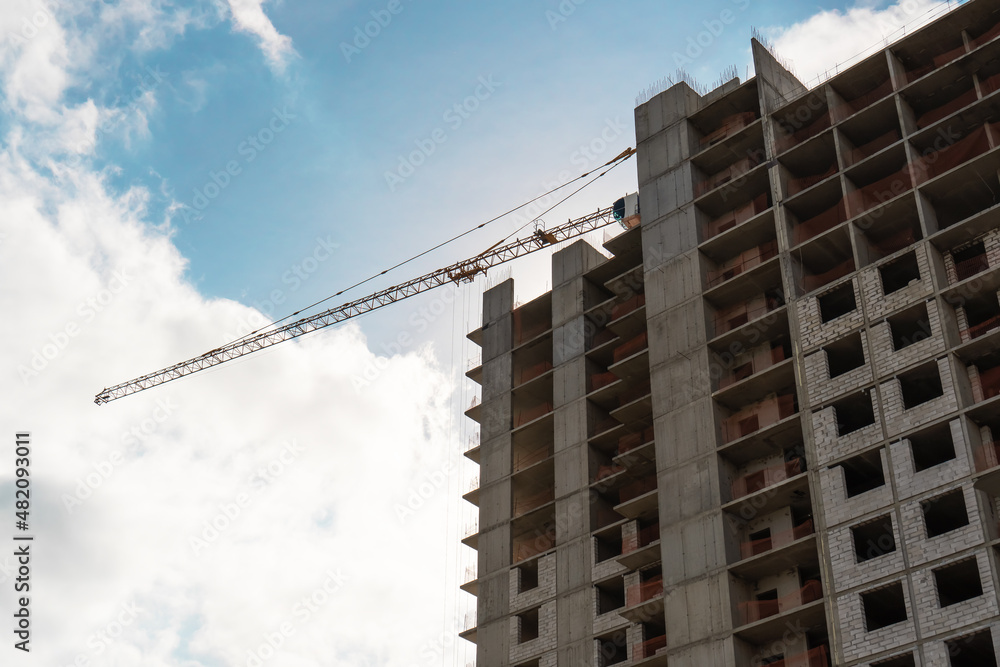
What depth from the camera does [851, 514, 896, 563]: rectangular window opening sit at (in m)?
54.8

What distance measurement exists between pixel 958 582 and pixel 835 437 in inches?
340

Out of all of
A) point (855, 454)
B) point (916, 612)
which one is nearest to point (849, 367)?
point (855, 454)

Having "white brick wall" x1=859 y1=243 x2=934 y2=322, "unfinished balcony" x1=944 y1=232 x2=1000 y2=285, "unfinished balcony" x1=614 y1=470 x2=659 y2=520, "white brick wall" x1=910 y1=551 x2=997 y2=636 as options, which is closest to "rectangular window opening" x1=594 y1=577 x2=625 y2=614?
"unfinished balcony" x1=614 y1=470 x2=659 y2=520

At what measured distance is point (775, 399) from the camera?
6400cm

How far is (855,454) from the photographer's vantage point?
5688 centimetres

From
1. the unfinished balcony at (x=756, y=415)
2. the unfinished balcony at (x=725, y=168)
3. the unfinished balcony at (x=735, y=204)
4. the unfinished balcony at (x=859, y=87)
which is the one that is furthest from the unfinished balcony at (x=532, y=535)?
the unfinished balcony at (x=859, y=87)

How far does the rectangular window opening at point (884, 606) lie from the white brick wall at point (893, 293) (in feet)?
42.5

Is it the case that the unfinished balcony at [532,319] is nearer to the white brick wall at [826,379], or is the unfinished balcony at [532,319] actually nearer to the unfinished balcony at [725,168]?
the unfinished balcony at [725,168]

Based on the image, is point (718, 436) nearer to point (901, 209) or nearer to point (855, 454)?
point (855, 454)

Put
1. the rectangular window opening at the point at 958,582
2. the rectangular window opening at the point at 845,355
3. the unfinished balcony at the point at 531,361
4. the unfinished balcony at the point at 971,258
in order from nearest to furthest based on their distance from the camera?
the rectangular window opening at the point at 958,582 → the unfinished balcony at the point at 971,258 → the rectangular window opening at the point at 845,355 → the unfinished balcony at the point at 531,361

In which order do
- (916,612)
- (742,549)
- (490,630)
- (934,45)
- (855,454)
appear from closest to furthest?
(916,612), (855,454), (742,549), (934,45), (490,630)

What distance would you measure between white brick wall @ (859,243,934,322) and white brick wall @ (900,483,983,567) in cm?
975

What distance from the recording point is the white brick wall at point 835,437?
186 ft

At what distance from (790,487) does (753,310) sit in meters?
12.0
